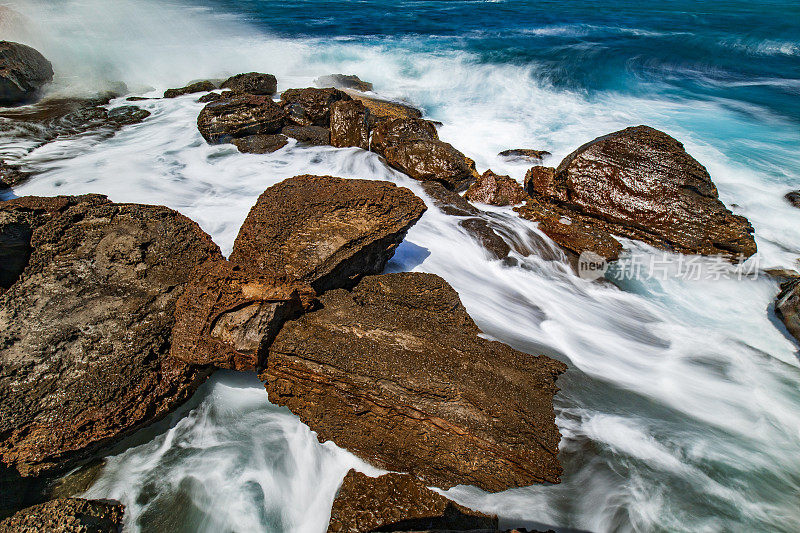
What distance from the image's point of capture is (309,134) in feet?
28.0

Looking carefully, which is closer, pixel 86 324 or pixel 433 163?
pixel 86 324

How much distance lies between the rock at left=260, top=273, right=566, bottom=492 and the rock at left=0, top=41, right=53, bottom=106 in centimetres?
1101

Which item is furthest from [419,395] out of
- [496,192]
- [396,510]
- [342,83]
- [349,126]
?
[342,83]

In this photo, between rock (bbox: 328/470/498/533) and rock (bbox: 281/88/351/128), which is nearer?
rock (bbox: 328/470/498/533)

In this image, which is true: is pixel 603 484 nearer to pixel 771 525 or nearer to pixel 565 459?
pixel 565 459

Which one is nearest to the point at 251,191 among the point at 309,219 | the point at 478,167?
the point at 309,219

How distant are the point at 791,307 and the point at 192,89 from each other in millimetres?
13571

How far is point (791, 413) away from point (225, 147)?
30.6ft

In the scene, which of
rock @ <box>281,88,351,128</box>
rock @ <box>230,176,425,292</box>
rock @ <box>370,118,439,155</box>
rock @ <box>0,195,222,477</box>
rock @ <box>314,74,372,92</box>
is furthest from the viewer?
rock @ <box>314,74,372,92</box>

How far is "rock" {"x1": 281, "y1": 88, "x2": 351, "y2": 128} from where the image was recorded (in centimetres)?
895

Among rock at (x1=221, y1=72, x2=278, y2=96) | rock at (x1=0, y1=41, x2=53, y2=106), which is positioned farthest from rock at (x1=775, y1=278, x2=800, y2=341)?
rock at (x1=0, y1=41, x2=53, y2=106)

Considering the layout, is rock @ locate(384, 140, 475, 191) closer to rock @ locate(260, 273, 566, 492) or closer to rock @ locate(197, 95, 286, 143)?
rock @ locate(197, 95, 286, 143)

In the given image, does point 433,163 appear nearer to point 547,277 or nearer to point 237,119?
point 547,277

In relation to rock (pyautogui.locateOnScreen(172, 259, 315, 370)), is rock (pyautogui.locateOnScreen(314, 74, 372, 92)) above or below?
above
